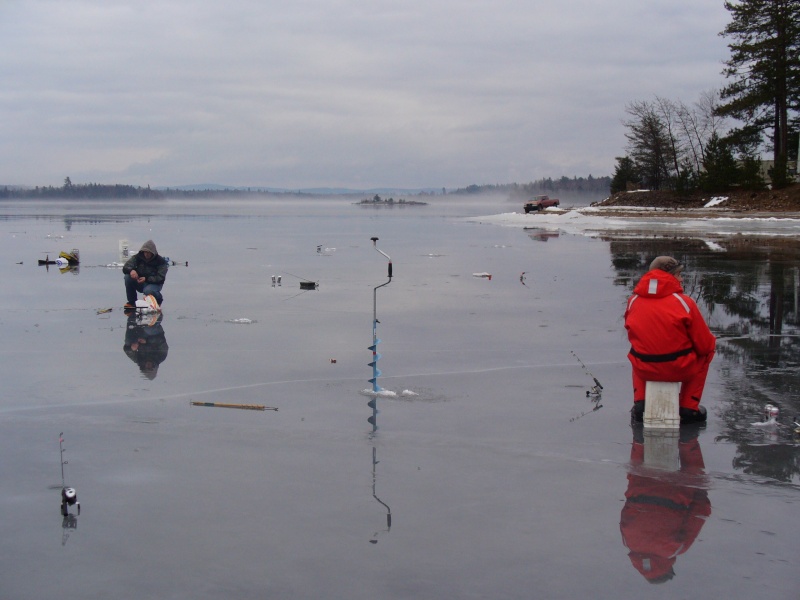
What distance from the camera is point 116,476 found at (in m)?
6.31

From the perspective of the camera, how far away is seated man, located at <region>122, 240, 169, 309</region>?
14922mm

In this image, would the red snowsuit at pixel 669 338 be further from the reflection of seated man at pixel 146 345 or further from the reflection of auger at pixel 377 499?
the reflection of seated man at pixel 146 345

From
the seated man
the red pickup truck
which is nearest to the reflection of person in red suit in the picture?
the seated man

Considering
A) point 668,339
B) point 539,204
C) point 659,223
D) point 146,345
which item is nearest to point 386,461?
point 668,339

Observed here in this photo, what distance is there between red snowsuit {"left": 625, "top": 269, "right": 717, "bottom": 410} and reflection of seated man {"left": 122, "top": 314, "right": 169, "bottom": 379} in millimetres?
5485

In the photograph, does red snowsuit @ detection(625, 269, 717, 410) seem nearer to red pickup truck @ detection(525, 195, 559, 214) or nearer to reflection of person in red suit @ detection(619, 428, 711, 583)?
reflection of person in red suit @ detection(619, 428, 711, 583)

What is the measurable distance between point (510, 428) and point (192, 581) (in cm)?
370

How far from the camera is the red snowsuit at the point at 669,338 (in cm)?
743

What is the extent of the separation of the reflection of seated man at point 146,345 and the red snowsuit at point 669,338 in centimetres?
548

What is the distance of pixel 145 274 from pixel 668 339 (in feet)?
33.8

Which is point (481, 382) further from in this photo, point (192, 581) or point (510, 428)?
point (192, 581)

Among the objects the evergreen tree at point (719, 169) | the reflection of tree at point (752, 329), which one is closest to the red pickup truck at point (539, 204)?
the evergreen tree at point (719, 169)

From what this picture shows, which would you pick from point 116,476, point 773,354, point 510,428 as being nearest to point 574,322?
point 773,354

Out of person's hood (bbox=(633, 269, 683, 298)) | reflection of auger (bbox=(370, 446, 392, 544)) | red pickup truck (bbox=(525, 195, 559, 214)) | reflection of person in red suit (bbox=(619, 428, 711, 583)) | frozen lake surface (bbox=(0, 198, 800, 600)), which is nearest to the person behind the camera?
frozen lake surface (bbox=(0, 198, 800, 600))
